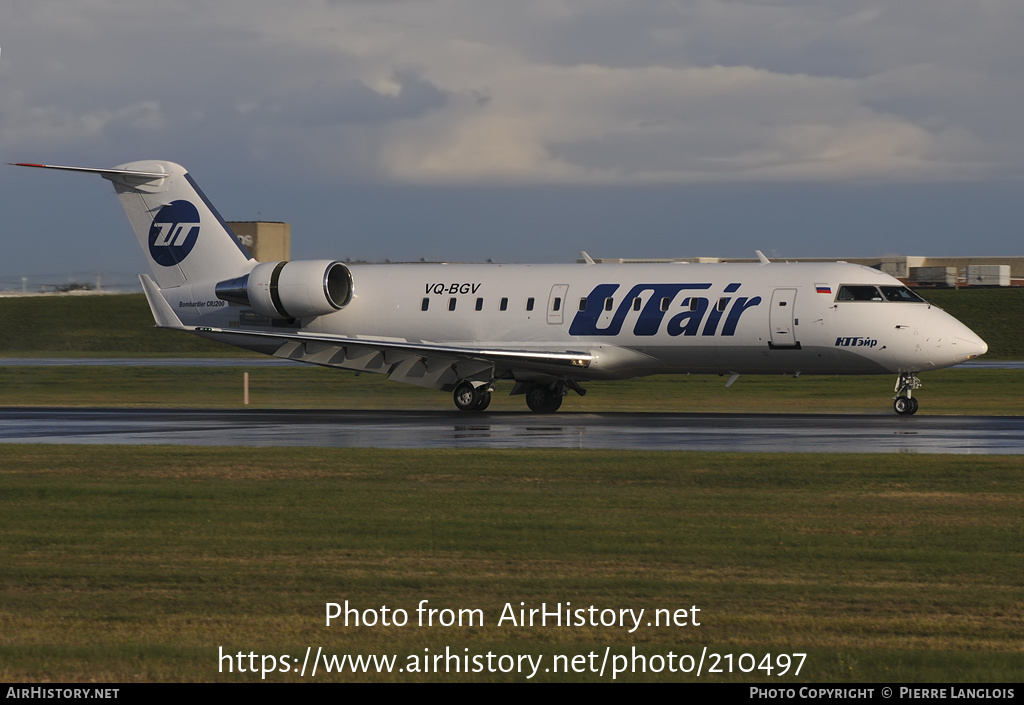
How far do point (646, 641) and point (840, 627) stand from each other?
5.13 feet

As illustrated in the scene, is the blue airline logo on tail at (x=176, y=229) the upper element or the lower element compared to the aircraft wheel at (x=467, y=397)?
upper

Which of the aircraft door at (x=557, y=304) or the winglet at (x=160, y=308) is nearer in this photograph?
the aircraft door at (x=557, y=304)

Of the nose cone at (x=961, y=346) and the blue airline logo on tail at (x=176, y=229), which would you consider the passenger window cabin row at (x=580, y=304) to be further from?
the blue airline logo on tail at (x=176, y=229)

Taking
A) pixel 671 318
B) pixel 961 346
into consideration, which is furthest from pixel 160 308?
pixel 961 346

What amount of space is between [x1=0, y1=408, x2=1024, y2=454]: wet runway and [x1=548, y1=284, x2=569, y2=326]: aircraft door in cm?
257

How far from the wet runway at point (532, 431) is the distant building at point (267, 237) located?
7397cm

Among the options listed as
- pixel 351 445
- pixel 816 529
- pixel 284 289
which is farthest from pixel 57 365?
pixel 816 529

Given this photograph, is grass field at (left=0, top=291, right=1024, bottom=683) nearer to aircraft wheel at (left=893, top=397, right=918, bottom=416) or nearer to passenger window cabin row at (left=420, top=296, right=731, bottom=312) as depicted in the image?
aircraft wheel at (left=893, top=397, right=918, bottom=416)

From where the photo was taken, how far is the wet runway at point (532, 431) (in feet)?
80.9

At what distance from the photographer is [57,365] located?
67375 millimetres

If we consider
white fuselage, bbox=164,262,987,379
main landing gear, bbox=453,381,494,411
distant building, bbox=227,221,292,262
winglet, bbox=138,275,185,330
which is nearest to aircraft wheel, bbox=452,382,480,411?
main landing gear, bbox=453,381,494,411

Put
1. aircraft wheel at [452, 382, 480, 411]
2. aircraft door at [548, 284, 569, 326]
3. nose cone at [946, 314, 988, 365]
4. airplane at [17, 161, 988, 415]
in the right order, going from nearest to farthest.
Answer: nose cone at [946, 314, 988, 365], airplane at [17, 161, 988, 415], aircraft door at [548, 284, 569, 326], aircraft wheel at [452, 382, 480, 411]

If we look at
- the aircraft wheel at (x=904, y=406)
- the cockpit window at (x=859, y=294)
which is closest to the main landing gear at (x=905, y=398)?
the aircraft wheel at (x=904, y=406)

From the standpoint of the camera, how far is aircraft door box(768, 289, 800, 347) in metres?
33.2
